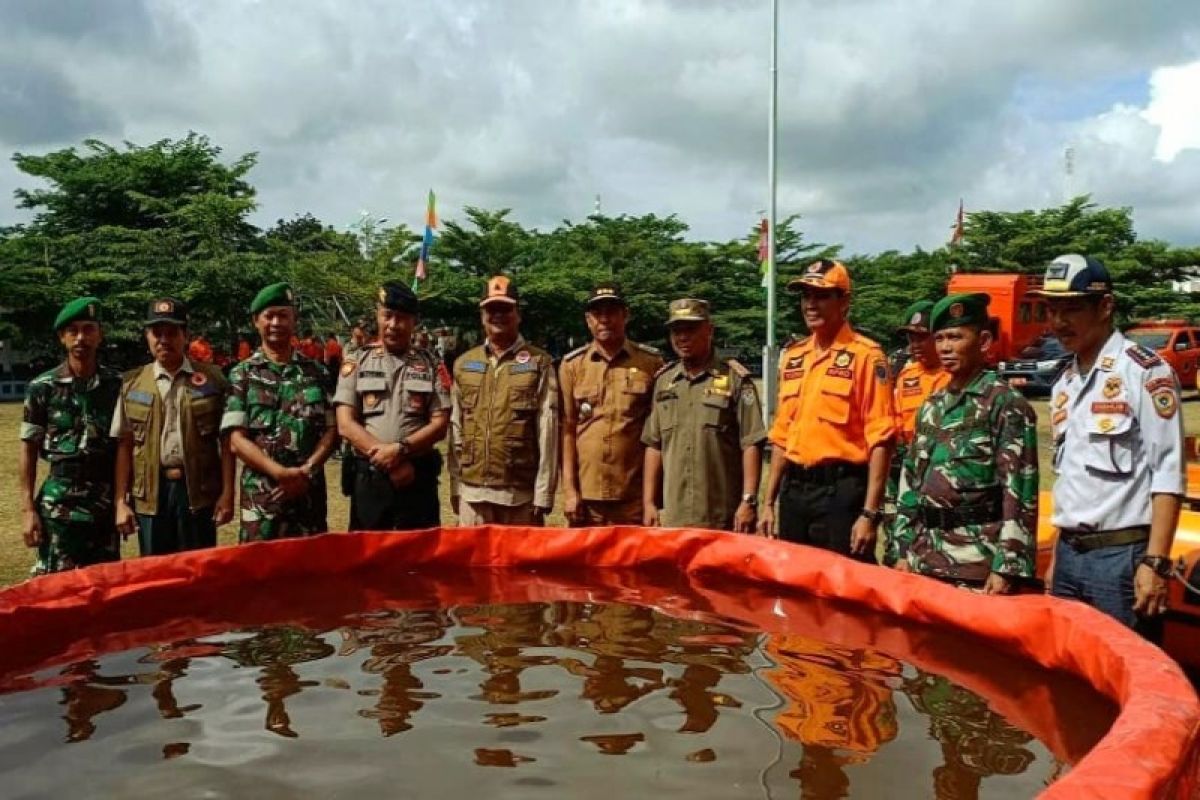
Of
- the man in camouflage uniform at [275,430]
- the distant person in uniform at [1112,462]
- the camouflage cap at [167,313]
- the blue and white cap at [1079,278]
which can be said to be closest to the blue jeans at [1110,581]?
the distant person in uniform at [1112,462]

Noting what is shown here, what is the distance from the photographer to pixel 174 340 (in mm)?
3939

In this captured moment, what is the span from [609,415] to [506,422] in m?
0.42

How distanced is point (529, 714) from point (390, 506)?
179 cm

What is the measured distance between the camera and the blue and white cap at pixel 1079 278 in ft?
8.76

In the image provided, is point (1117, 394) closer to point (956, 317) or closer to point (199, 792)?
point (956, 317)

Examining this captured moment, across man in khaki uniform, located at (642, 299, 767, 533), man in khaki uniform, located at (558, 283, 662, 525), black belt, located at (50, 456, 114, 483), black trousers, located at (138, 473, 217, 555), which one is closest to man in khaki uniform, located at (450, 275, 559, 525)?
man in khaki uniform, located at (558, 283, 662, 525)

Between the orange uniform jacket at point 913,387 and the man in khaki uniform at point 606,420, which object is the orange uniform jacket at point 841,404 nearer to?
the man in khaki uniform at point 606,420

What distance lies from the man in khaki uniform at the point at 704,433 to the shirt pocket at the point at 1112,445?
131 cm

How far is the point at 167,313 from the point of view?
155 inches

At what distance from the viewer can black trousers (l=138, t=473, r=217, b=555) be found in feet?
12.8

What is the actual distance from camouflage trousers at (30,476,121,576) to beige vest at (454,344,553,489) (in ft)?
4.76

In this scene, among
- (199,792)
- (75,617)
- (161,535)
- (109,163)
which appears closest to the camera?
(199,792)

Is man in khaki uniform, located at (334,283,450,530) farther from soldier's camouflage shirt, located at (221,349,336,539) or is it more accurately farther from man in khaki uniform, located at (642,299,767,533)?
man in khaki uniform, located at (642,299,767,533)

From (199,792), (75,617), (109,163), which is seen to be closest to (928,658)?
(199,792)
